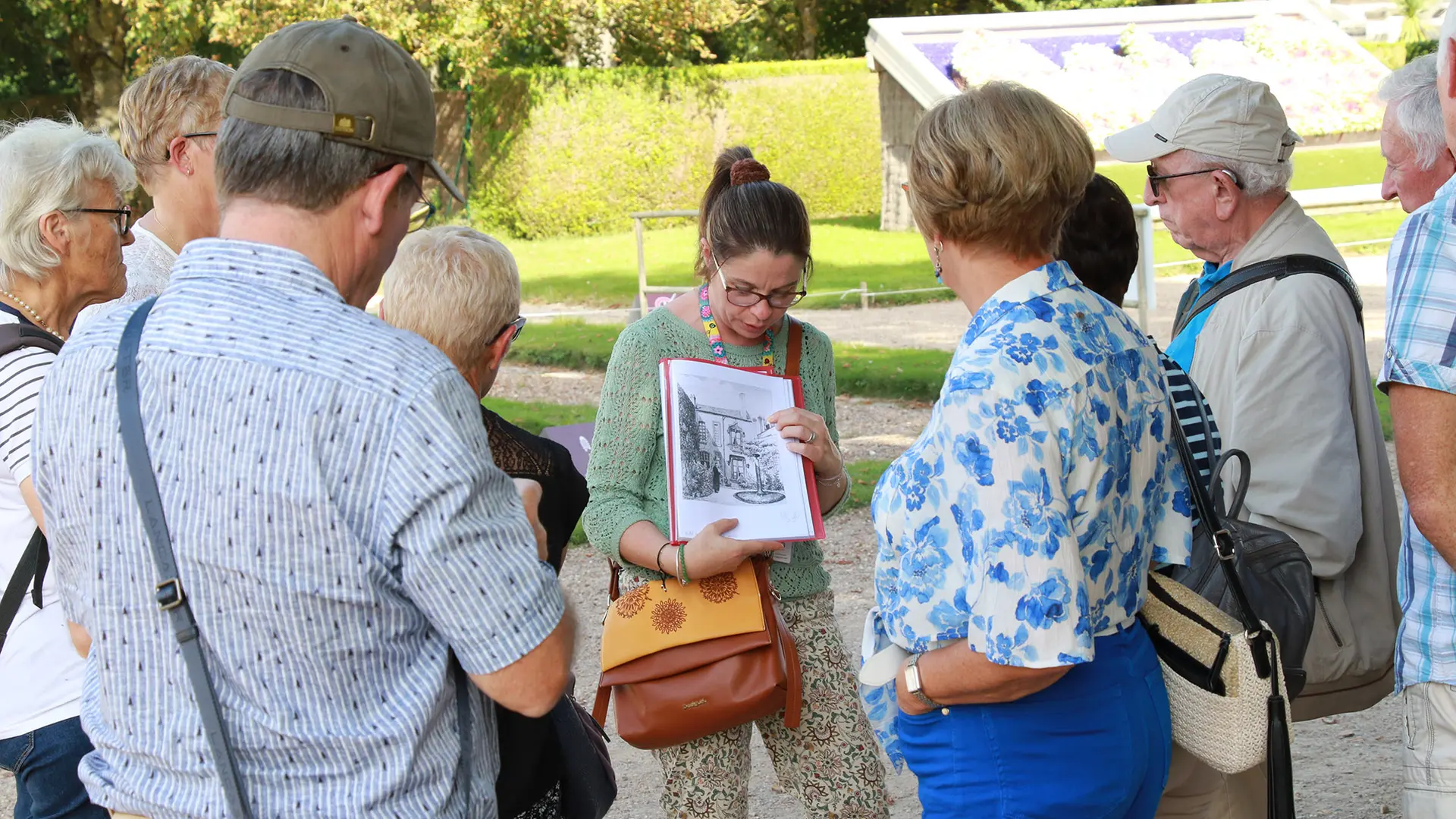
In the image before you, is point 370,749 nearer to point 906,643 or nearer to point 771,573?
point 906,643

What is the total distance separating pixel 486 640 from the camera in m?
1.57

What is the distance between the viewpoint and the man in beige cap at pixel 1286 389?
2.85m

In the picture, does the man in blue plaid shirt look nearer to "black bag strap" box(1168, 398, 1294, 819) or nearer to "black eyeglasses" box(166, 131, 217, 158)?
"black bag strap" box(1168, 398, 1294, 819)

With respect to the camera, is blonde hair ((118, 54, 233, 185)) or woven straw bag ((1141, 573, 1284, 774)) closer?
woven straw bag ((1141, 573, 1284, 774))

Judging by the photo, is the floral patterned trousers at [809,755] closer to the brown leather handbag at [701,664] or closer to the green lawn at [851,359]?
the brown leather handbag at [701,664]

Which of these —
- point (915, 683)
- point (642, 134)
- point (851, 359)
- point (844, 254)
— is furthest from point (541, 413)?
point (642, 134)

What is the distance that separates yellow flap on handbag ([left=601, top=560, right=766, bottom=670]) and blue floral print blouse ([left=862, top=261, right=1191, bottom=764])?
25.5 inches

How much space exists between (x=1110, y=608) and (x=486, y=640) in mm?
1099

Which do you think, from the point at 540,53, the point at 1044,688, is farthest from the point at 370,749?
the point at 540,53

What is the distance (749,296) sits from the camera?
2949 millimetres

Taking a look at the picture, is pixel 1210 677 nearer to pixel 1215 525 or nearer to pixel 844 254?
pixel 1215 525

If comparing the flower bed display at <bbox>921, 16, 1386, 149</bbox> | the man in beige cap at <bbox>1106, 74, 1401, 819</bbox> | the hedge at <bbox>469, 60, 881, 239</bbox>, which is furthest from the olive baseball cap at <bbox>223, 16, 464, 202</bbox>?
the hedge at <bbox>469, 60, 881, 239</bbox>

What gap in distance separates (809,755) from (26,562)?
173cm

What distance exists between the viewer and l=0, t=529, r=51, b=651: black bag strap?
95.7 inches
